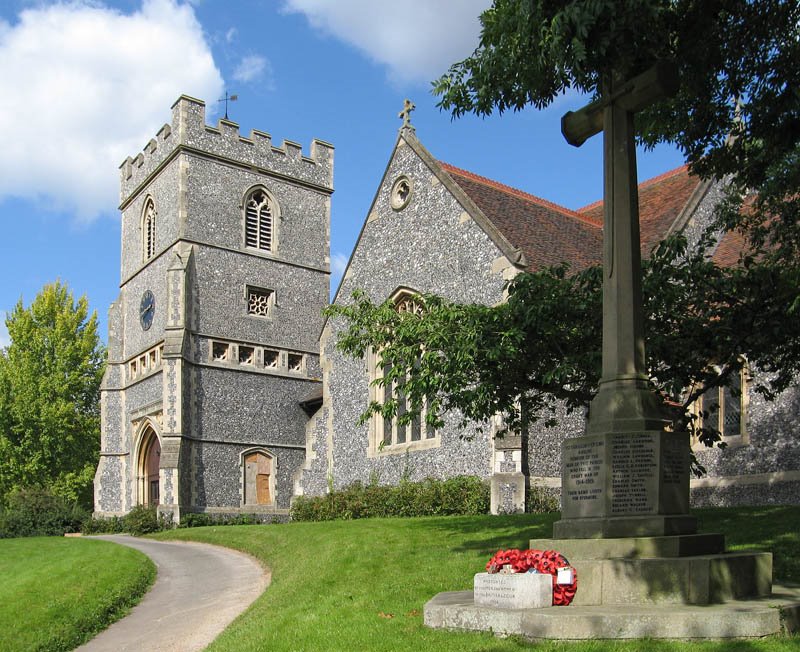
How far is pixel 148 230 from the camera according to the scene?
33781 mm

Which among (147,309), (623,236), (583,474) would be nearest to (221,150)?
(147,309)

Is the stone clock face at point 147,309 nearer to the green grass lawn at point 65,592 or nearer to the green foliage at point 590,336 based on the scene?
the green grass lawn at point 65,592

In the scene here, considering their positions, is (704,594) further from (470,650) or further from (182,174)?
(182,174)

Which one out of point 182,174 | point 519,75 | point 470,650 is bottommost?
point 470,650

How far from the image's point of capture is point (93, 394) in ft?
134

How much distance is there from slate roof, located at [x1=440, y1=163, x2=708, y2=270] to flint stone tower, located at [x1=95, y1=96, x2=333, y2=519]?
1089 centimetres

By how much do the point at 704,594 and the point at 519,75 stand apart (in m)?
5.71

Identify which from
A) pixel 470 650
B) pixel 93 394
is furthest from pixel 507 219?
pixel 93 394

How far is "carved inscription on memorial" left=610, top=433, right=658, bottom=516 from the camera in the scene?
7.50m

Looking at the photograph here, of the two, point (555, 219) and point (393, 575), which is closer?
point (393, 575)

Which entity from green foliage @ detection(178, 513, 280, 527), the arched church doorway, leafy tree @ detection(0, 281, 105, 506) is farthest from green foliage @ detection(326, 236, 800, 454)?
leafy tree @ detection(0, 281, 105, 506)

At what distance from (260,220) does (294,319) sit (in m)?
3.92

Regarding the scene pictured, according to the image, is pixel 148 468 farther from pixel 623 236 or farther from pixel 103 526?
pixel 623 236

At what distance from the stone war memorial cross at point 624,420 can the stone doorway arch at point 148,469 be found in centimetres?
2624
